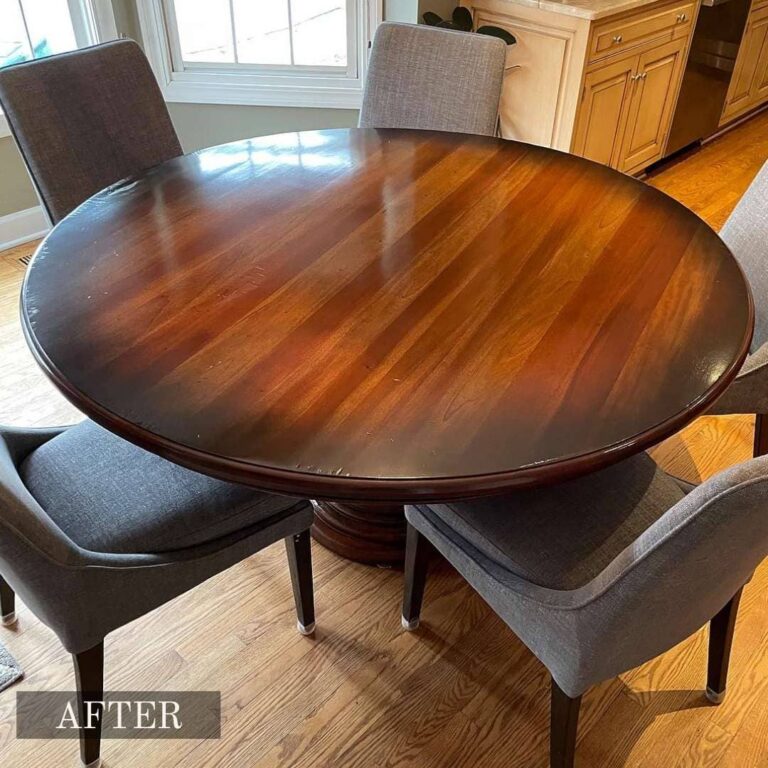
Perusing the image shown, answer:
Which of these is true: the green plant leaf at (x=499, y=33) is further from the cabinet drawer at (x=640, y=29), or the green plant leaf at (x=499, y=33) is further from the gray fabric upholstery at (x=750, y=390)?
the gray fabric upholstery at (x=750, y=390)

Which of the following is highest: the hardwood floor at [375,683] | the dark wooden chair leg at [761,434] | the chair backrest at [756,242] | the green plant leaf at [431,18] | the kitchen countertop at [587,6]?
the kitchen countertop at [587,6]

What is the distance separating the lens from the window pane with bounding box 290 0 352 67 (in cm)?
298

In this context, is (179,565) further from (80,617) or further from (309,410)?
(309,410)

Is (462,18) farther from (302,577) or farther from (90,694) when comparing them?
(90,694)

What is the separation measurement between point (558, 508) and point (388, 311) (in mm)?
455

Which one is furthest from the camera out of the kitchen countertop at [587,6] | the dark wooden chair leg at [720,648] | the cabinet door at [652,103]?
the cabinet door at [652,103]

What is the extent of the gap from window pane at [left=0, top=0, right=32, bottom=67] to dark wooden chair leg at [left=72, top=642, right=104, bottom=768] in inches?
97.1

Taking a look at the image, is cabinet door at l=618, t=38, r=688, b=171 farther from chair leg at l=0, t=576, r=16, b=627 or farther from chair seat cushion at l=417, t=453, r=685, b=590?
chair leg at l=0, t=576, r=16, b=627

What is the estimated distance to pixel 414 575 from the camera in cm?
155

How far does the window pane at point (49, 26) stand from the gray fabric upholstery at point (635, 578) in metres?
2.63

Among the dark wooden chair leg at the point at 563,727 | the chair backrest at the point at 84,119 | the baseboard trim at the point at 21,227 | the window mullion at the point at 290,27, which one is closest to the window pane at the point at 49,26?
the baseboard trim at the point at 21,227

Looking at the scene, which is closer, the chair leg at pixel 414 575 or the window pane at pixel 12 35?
the chair leg at pixel 414 575

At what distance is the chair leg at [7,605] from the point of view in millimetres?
1587

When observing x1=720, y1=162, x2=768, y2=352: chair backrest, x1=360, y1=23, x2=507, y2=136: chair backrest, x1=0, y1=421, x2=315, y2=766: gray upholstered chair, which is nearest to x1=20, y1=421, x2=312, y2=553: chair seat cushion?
x1=0, y1=421, x2=315, y2=766: gray upholstered chair
